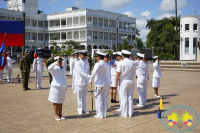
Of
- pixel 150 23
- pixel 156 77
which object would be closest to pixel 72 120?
pixel 156 77

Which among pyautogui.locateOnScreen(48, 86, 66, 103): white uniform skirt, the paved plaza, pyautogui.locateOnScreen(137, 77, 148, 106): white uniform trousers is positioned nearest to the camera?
the paved plaza

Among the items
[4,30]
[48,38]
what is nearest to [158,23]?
Answer: [48,38]

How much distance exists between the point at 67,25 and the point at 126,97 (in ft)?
215

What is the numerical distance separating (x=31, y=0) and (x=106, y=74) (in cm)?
6709

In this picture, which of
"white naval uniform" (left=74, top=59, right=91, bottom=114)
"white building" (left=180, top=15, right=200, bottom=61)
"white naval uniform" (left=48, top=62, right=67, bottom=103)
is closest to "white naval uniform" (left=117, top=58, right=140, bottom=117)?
"white naval uniform" (left=74, top=59, right=91, bottom=114)

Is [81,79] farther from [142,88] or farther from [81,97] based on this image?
[142,88]

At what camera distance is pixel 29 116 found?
23.8ft

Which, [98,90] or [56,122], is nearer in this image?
[56,122]

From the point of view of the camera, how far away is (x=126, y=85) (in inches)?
284

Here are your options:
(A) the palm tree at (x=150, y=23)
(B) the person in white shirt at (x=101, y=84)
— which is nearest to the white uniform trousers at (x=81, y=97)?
(B) the person in white shirt at (x=101, y=84)

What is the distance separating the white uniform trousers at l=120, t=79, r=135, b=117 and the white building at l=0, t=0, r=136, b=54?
58658mm

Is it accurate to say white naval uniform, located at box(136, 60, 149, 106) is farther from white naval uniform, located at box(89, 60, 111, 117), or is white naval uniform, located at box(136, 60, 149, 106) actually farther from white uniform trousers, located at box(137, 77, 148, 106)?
white naval uniform, located at box(89, 60, 111, 117)

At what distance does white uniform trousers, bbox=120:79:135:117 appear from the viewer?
7191mm

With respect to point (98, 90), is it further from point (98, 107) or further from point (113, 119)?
point (113, 119)
